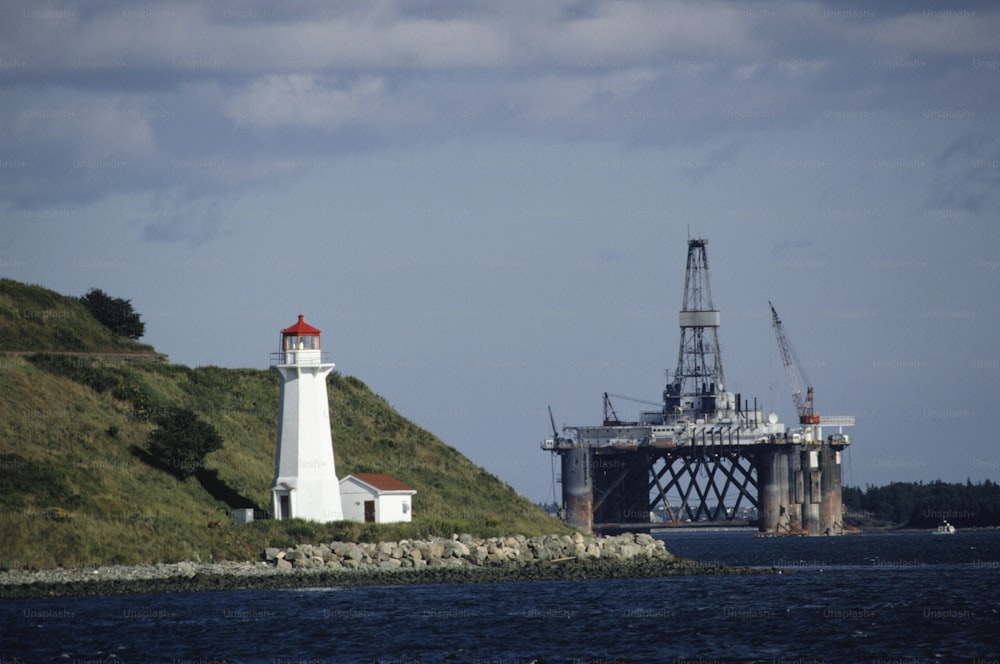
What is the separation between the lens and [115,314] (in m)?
101

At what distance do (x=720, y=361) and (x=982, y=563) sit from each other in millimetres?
66138

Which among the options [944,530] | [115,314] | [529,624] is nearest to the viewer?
[529,624]

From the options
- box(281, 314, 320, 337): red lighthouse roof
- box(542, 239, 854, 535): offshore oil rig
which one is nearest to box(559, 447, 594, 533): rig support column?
box(542, 239, 854, 535): offshore oil rig

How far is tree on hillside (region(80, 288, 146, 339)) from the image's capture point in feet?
331

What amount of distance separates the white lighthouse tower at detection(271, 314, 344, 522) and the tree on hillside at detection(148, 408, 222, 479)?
5.29 meters

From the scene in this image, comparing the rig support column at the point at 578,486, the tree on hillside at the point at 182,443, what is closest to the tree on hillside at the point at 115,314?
the tree on hillside at the point at 182,443

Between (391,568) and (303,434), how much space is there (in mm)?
7349

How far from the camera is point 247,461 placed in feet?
268

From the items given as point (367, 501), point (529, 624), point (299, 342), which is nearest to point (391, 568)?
point (367, 501)

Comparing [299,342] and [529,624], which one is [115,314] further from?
[529,624]

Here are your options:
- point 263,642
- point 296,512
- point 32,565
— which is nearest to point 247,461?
point 296,512

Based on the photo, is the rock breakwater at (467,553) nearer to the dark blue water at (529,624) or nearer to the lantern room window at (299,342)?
the dark blue water at (529,624)

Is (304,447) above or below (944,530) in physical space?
above

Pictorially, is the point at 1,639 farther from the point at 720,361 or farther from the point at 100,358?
the point at 720,361
